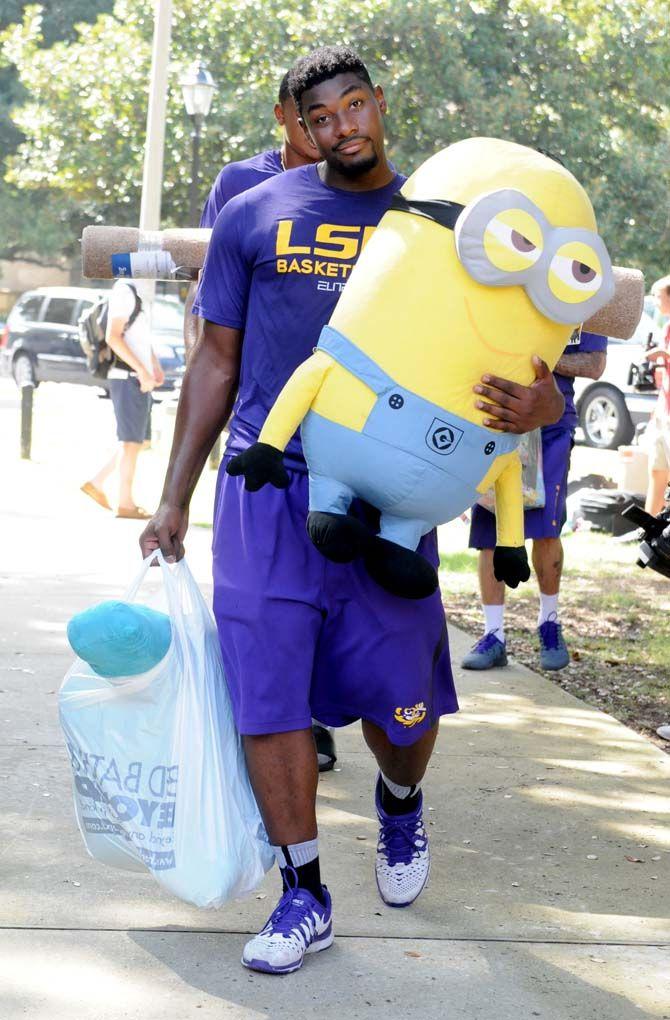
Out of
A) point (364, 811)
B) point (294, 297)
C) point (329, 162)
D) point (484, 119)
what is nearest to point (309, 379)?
point (294, 297)

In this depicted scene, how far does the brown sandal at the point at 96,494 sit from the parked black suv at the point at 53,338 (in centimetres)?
1483

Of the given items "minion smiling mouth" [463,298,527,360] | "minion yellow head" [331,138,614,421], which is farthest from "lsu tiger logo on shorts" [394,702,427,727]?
"minion smiling mouth" [463,298,527,360]

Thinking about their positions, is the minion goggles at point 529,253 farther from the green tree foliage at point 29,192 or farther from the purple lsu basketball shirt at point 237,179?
the green tree foliage at point 29,192

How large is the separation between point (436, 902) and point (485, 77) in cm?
2383

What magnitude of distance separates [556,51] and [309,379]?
78.9ft

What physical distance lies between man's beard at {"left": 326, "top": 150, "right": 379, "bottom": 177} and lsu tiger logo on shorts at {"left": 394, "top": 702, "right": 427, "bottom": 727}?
1191 mm

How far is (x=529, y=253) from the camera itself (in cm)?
301

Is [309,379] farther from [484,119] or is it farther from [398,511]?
[484,119]

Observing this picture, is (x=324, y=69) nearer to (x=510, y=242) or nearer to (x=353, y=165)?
(x=353, y=165)

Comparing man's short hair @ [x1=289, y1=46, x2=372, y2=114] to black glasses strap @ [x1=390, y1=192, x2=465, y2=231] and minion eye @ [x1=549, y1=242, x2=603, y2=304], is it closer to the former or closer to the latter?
black glasses strap @ [x1=390, y1=192, x2=465, y2=231]

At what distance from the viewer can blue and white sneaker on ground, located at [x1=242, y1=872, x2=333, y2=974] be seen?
3146 millimetres

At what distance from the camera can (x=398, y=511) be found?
10.5ft

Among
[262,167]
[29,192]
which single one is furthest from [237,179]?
[29,192]

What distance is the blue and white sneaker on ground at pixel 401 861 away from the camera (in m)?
3.60
